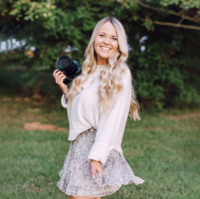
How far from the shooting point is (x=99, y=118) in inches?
78.2

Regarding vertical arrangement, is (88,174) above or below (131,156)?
above

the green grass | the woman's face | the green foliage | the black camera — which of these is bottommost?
the green grass

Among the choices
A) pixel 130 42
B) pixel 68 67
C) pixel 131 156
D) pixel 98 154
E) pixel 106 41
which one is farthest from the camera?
pixel 130 42

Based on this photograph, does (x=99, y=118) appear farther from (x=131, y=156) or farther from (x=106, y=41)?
(x=131, y=156)

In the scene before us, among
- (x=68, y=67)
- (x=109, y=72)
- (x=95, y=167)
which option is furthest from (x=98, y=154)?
(x=68, y=67)

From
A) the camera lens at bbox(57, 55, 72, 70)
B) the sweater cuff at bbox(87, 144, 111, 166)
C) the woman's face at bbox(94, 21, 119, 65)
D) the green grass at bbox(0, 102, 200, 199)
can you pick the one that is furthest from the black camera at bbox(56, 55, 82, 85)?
the green grass at bbox(0, 102, 200, 199)

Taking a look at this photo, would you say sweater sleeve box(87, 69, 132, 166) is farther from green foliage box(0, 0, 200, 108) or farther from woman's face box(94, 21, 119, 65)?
green foliage box(0, 0, 200, 108)

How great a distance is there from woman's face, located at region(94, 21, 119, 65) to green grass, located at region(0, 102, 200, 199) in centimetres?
200

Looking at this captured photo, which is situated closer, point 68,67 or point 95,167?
point 95,167

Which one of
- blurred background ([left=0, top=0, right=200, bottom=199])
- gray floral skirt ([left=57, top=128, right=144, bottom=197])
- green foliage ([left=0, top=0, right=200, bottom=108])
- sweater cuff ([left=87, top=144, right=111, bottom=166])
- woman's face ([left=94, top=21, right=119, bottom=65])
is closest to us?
sweater cuff ([left=87, top=144, right=111, bottom=166])

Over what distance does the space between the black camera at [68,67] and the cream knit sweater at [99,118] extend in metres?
0.15

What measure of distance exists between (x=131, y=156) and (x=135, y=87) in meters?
2.81

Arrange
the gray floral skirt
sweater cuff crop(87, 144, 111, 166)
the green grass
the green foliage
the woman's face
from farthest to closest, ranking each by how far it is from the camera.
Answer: the green foliage → the green grass → the woman's face → the gray floral skirt → sweater cuff crop(87, 144, 111, 166)

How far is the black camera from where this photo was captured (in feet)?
7.21
